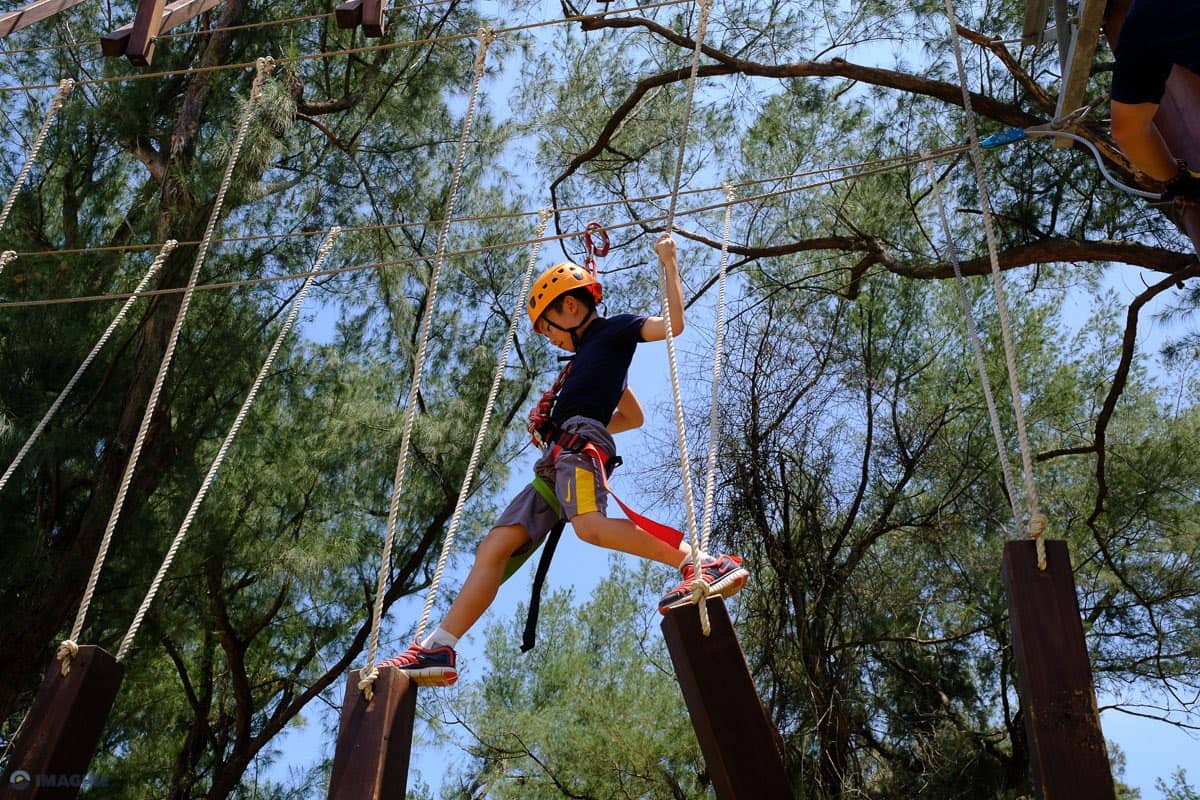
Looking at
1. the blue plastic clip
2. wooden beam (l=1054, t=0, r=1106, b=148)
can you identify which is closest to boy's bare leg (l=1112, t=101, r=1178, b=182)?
wooden beam (l=1054, t=0, r=1106, b=148)

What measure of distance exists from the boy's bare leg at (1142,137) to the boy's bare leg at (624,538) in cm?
107

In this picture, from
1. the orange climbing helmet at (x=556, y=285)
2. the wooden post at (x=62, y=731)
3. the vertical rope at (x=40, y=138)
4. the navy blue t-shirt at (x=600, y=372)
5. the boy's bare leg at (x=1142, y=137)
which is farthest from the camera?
the vertical rope at (x=40, y=138)

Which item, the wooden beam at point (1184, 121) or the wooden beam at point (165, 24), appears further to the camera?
the wooden beam at point (165, 24)

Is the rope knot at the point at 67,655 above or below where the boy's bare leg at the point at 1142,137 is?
below

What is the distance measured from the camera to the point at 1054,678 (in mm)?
1489

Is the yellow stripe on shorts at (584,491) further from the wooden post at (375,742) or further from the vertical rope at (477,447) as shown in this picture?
the wooden post at (375,742)

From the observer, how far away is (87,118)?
18.6 ft

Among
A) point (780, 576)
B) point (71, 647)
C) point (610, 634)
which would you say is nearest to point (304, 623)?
point (610, 634)

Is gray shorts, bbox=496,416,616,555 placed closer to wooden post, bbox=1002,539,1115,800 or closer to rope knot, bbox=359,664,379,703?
rope knot, bbox=359,664,379,703

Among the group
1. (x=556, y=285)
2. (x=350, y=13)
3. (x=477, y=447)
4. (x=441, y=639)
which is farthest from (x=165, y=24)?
(x=441, y=639)

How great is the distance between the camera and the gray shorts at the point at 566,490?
2533mm

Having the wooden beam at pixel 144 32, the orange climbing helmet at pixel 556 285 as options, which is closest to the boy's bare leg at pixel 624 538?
the orange climbing helmet at pixel 556 285

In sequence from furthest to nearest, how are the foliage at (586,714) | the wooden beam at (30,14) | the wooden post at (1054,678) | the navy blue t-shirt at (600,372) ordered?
the foliage at (586,714) → the wooden beam at (30,14) → the navy blue t-shirt at (600,372) → the wooden post at (1054,678)

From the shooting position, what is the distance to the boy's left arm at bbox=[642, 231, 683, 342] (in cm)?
250
